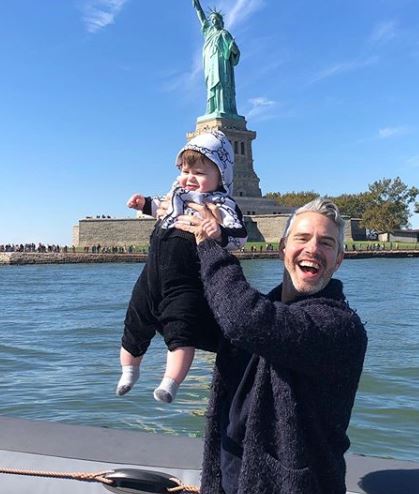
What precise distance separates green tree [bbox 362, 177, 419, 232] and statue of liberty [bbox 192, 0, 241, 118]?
16.7 m

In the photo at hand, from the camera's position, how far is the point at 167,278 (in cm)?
179

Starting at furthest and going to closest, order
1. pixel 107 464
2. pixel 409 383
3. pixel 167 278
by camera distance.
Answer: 1. pixel 409 383
2. pixel 107 464
3. pixel 167 278

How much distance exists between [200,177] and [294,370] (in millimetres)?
681

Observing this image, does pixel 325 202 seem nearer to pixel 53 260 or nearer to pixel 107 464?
pixel 107 464

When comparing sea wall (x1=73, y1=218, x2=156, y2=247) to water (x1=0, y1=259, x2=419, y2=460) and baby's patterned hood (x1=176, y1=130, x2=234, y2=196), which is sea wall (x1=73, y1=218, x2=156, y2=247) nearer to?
water (x1=0, y1=259, x2=419, y2=460)

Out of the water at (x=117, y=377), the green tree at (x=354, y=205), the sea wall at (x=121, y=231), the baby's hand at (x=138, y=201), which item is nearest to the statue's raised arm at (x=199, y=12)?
the sea wall at (x=121, y=231)

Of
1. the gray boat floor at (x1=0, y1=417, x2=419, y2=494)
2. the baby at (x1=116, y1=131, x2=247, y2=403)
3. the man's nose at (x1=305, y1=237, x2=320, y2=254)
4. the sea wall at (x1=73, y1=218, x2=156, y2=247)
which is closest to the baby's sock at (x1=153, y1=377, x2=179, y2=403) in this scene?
the baby at (x1=116, y1=131, x2=247, y2=403)

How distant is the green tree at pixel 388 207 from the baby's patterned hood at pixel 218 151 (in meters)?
58.7

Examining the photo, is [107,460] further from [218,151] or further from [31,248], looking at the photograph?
[31,248]

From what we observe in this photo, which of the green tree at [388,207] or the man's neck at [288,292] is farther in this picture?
the green tree at [388,207]

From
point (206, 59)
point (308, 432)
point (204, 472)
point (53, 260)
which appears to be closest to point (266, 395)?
point (308, 432)

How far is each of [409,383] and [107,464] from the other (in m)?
5.83

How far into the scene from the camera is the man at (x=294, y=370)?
57.7 inches

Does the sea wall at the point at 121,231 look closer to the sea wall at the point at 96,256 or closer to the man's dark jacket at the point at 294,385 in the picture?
the sea wall at the point at 96,256
